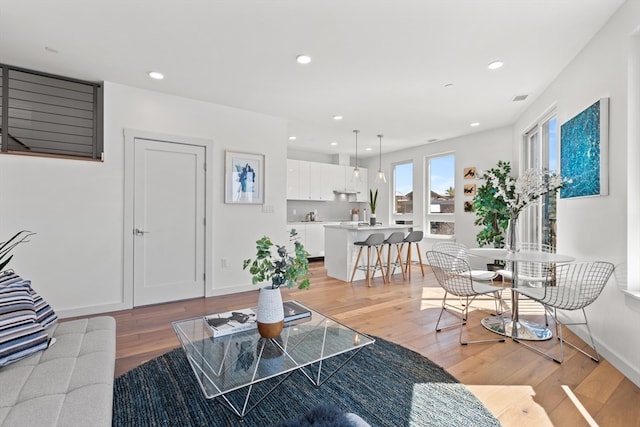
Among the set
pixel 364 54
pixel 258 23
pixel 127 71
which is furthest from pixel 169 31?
pixel 364 54

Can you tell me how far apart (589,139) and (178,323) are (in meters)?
3.58

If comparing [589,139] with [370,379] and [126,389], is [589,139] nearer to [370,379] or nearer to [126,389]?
[370,379]

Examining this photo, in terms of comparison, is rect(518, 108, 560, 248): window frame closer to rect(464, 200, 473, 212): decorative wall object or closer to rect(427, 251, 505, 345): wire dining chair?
rect(464, 200, 473, 212): decorative wall object

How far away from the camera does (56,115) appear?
3713mm

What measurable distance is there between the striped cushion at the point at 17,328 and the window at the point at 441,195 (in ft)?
20.4

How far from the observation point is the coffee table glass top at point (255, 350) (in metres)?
1.55

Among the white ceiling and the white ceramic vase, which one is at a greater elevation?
the white ceiling

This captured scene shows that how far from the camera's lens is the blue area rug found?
1708 millimetres

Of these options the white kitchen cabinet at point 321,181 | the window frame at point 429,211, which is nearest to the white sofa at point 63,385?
the white kitchen cabinet at point 321,181

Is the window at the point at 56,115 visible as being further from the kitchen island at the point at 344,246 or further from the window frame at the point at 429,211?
the window frame at the point at 429,211

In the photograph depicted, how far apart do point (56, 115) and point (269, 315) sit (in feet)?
12.6

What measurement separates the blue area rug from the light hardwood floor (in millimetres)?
187

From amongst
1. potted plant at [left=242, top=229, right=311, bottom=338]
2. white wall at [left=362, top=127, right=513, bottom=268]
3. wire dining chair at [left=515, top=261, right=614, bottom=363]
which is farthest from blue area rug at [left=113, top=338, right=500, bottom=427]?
white wall at [left=362, top=127, right=513, bottom=268]

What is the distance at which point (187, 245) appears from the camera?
13.1 feet
